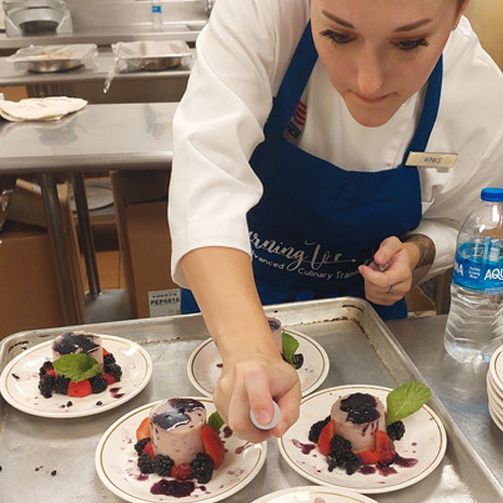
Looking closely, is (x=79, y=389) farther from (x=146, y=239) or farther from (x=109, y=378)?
(x=146, y=239)

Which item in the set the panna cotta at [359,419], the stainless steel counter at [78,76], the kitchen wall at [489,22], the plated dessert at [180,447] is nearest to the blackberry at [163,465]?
the plated dessert at [180,447]

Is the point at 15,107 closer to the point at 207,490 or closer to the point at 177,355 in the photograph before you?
the point at 177,355

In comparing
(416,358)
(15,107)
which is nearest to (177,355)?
(416,358)

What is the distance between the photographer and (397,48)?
36.4 inches

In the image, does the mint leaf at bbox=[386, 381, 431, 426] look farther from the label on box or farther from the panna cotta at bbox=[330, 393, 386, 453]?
the label on box

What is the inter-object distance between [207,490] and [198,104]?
2.10 ft

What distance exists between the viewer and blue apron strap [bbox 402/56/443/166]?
1281 mm

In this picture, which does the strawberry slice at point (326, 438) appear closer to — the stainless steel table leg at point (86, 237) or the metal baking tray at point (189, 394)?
the metal baking tray at point (189, 394)

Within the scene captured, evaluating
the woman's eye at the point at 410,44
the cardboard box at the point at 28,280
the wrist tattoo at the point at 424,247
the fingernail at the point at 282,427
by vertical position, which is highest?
the woman's eye at the point at 410,44

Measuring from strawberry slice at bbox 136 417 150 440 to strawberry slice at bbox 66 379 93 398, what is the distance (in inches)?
6.2

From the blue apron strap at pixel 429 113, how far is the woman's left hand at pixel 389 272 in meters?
0.20

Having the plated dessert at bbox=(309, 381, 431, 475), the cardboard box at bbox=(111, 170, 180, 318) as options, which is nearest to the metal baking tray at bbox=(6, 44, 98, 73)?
the cardboard box at bbox=(111, 170, 180, 318)

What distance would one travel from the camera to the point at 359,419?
1018 millimetres

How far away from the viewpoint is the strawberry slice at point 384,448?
101 cm
